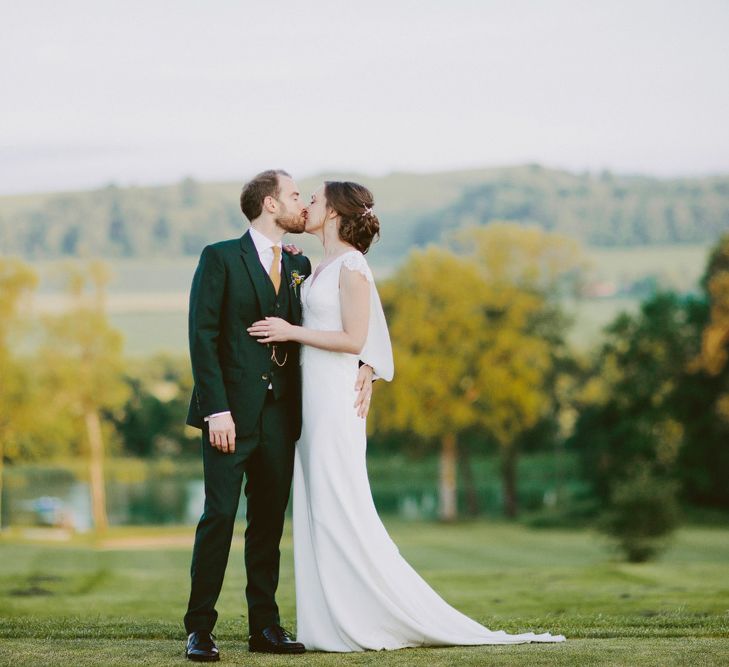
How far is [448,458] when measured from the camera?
39781mm

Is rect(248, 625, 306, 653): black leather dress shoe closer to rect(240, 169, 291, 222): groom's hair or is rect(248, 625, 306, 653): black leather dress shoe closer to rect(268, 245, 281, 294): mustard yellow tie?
rect(268, 245, 281, 294): mustard yellow tie

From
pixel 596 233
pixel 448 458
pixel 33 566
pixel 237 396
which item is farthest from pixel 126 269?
pixel 237 396

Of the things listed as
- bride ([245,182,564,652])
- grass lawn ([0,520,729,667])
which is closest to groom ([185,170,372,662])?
bride ([245,182,564,652])

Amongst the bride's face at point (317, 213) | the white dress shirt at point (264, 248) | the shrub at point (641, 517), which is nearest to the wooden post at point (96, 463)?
the shrub at point (641, 517)

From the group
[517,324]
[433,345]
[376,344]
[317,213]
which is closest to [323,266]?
[317,213]

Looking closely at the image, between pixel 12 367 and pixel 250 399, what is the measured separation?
99.1ft

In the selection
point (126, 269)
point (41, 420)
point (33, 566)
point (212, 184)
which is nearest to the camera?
point (33, 566)

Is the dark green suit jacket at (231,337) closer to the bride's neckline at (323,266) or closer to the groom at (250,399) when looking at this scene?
the groom at (250,399)

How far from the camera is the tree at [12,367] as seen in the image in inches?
1345

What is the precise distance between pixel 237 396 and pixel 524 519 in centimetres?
3505

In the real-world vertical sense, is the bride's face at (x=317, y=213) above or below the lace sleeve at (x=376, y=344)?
above

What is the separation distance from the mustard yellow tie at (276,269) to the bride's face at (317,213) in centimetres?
28

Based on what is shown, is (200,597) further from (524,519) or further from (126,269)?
(126,269)

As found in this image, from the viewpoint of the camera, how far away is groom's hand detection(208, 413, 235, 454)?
5797 mm
